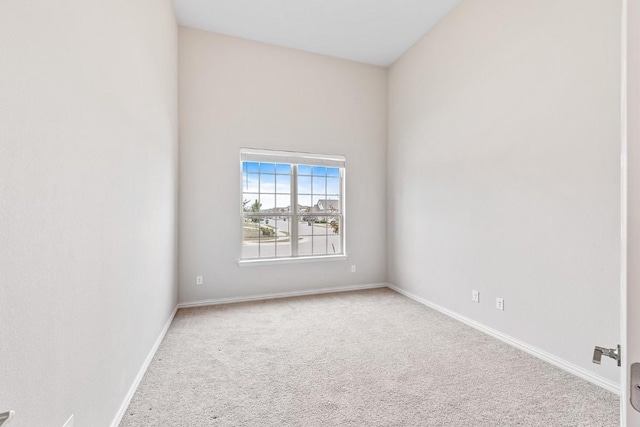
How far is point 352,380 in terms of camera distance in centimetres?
203

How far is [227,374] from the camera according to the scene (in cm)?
211

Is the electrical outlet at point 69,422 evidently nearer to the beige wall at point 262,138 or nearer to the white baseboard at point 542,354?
the beige wall at point 262,138

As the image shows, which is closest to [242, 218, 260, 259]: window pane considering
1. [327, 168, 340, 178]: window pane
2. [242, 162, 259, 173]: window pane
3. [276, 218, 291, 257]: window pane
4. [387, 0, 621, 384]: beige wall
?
[276, 218, 291, 257]: window pane

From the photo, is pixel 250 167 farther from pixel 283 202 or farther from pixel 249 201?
pixel 283 202

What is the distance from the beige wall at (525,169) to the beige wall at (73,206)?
291cm

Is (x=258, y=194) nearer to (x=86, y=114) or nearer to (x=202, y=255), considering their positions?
(x=202, y=255)

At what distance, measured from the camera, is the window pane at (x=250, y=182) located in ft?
12.6

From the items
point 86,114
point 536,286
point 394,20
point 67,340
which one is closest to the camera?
point 67,340

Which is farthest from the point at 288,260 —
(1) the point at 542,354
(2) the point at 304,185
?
(1) the point at 542,354

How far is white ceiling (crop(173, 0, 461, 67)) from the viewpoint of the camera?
3.13 meters

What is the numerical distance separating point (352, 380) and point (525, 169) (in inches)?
84.9

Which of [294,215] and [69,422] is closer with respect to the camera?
[69,422]

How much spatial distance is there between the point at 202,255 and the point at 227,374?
5.93 feet

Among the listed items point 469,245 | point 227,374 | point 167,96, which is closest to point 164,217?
point 167,96
